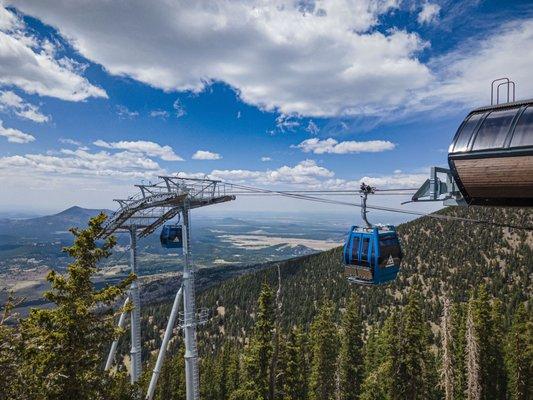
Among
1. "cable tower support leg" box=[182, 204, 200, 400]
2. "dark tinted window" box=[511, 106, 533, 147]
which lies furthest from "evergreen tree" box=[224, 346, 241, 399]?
"dark tinted window" box=[511, 106, 533, 147]

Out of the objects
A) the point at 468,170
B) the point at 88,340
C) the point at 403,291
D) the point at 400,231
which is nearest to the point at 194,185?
the point at 88,340

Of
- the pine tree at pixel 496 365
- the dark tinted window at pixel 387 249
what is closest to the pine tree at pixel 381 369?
the pine tree at pixel 496 365

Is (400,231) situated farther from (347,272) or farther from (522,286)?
(347,272)

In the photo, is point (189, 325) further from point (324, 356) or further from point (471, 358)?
point (324, 356)

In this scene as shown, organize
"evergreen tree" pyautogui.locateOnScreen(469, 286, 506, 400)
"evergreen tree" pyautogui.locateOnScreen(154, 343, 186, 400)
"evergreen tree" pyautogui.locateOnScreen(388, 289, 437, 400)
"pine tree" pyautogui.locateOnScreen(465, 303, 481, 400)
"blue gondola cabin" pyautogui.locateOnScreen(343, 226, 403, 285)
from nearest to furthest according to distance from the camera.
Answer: "blue gondola cabin" pyautogui.locateOnScreen(343, 226, 403, 285) → "pine tree" pyautogui.locateOnScreen(465, 303, 481, 400) → "evergreen tree" pyautogui.locateOnScreen(388, 289, 437, 400) → "evergreen tree" pyautogui.locateOnScreen(469, 286, 506, 400) → "evergreen tree" pyautogui.locateOnScreen(154, 343, 186, 400)

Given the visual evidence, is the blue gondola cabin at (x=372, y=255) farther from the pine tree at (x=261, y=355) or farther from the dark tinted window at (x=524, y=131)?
the pine tree at (x=261, y=355)

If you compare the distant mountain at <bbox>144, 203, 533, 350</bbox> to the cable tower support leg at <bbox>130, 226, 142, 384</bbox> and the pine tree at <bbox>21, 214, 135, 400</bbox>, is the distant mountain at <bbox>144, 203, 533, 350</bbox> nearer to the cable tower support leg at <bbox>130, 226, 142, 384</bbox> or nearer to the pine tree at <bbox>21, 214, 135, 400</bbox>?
the cable tower support leg at <bbox>130, 226, 142, 384</bbox>
